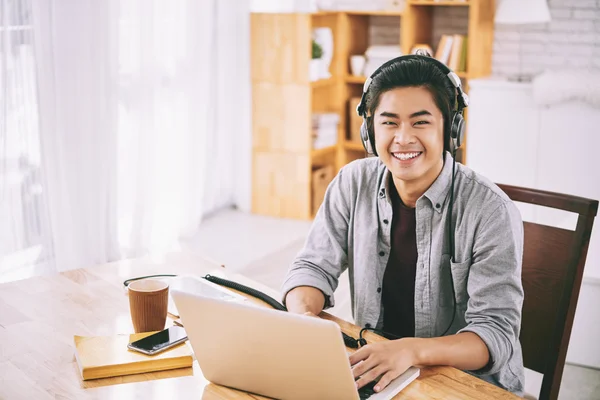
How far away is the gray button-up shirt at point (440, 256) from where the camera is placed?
1.51 metres

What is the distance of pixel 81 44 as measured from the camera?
→ 3457 millimetres

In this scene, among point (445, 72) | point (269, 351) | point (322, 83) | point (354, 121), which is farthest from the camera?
point (354, 121)

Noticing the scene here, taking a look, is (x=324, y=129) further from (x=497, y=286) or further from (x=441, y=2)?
(x=497, y=286)

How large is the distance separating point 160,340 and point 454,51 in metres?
3.48

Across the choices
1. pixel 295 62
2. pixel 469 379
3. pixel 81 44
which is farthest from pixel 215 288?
pixel 295 62

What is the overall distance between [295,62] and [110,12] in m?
1.34

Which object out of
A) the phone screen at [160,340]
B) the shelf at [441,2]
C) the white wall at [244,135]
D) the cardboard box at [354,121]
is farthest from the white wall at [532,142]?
the phone screen at [160,340]

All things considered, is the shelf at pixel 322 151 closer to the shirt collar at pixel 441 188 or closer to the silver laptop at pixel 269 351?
the shirt collar at pixel 441 188

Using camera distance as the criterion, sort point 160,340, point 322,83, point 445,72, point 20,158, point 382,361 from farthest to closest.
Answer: point 322,83 < point 20,158 < point 445,72 < point 160,340 < point 382,361

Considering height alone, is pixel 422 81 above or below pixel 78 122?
above

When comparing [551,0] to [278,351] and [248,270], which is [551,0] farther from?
[278,351]

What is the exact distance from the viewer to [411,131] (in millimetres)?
1644

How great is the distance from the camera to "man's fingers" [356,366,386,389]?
4.23 ft

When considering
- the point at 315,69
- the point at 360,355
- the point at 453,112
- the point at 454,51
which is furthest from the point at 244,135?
the point at 360,355
